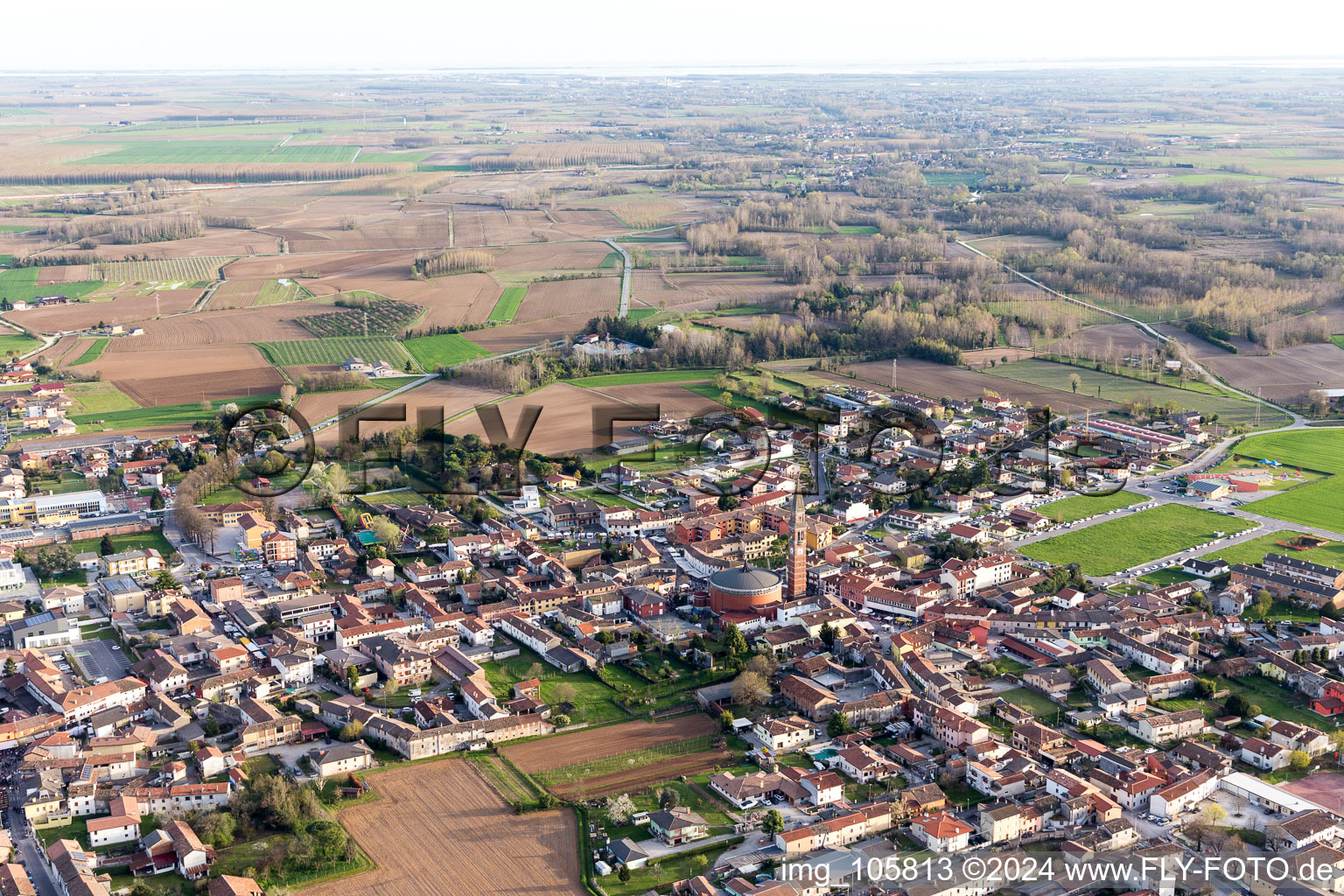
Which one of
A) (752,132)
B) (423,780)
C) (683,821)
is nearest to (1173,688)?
(683,821)

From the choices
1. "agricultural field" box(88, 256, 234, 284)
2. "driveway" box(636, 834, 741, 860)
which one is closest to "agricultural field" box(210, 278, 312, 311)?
"agricultural field" box(88, 256, 234, 284)

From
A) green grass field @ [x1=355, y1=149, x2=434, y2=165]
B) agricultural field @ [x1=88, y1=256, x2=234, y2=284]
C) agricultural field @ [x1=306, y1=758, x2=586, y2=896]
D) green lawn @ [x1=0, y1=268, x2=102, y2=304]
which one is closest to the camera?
agricultural field @ [x1=306, y1=758, x2=586, y2=896]

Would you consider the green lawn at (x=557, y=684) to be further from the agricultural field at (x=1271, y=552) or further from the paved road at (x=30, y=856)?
the agricultural field at (x=1271, y=552)

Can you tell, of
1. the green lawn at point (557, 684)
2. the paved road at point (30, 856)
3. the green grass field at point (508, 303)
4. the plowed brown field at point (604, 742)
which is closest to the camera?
the paved road at point (30, 856)

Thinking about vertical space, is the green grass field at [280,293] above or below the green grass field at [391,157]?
below

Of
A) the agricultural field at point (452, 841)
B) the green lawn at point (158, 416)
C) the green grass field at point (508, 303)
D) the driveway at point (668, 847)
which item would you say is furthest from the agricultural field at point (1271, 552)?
the green grass field at point (508, 303)

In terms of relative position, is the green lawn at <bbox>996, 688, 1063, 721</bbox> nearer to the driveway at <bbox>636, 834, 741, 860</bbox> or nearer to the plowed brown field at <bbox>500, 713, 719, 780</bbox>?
the plowed brown field at <bbox>500, 713, 719, 780</bbox>
